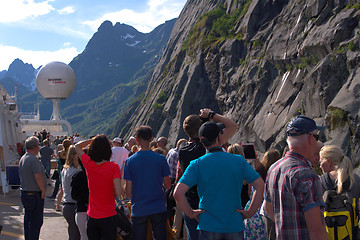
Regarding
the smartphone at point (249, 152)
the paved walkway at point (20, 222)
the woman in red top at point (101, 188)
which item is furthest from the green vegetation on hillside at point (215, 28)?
the woman in red top at point (101, 188)

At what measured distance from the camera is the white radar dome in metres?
47.4

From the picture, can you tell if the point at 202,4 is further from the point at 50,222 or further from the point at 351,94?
the point at 50,222

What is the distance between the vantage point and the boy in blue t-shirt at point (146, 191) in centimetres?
477

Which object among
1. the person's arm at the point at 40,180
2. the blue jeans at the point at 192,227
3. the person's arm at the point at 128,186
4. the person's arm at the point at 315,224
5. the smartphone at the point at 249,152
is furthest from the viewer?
the smartphone at the point at 249,152

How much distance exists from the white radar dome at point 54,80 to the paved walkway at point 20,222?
37.4 metres

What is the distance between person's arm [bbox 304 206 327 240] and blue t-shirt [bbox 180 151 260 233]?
777mm

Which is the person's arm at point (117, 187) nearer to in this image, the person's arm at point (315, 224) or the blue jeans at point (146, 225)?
the blue jeans at point (146, 225)

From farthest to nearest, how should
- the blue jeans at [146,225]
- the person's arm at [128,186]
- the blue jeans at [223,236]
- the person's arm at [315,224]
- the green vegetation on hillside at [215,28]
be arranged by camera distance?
the green vegetation on hillside at [215,28]
the person's arm at [128,186]
the blue jeans at [146,225]
the blue jeans at [223,236]
the person's arm at [315,224]

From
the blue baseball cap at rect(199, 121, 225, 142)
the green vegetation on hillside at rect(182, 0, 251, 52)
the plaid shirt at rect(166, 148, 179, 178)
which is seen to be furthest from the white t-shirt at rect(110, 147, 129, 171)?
the green vegetation on hillside at rect(182, 0, 251, 52)

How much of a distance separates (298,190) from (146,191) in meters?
2.36

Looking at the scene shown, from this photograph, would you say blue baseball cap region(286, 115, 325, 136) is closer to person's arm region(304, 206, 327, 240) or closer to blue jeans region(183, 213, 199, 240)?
person's arm region(304, 206, 327, 240)

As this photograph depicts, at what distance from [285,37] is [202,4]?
2539 centimetres

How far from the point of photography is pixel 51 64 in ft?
157

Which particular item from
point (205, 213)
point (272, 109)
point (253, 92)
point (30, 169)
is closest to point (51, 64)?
point (253, 92)
